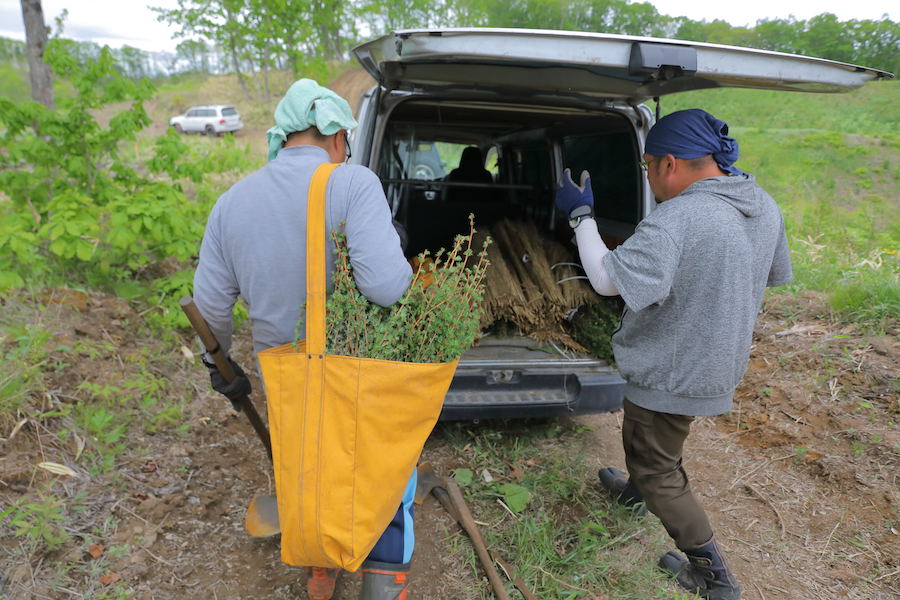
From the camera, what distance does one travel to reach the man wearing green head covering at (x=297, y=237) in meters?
1.61

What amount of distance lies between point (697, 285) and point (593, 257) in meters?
0.38

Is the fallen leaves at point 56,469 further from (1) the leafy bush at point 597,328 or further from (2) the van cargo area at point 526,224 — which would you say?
(1) the leafy bush at point 597,328

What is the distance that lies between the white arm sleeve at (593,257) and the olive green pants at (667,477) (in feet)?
2.04

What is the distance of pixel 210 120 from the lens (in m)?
Result: 22.4

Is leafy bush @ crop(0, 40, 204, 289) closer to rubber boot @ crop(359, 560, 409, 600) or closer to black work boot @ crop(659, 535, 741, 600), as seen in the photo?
rubber boot @ crop(359, 560, 409, 600)

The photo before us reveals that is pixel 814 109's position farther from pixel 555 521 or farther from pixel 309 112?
pixel 309 112

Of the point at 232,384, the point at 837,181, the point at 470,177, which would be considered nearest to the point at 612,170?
the point at 470,177

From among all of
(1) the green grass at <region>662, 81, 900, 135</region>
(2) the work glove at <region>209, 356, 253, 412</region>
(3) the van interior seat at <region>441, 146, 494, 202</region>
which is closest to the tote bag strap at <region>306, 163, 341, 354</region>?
(2) the work glove at <region>209, 356, 253, 412</region>

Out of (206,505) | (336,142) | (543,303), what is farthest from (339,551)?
(543,303)

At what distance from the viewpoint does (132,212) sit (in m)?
3.60

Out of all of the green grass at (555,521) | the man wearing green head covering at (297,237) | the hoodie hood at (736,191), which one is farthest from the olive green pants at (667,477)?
the man wearing green head covering at (297,237)

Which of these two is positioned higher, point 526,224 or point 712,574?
point 526,224

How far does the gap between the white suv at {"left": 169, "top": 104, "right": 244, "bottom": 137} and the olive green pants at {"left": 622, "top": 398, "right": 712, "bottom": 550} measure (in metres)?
24.1

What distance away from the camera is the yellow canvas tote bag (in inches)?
58.6
